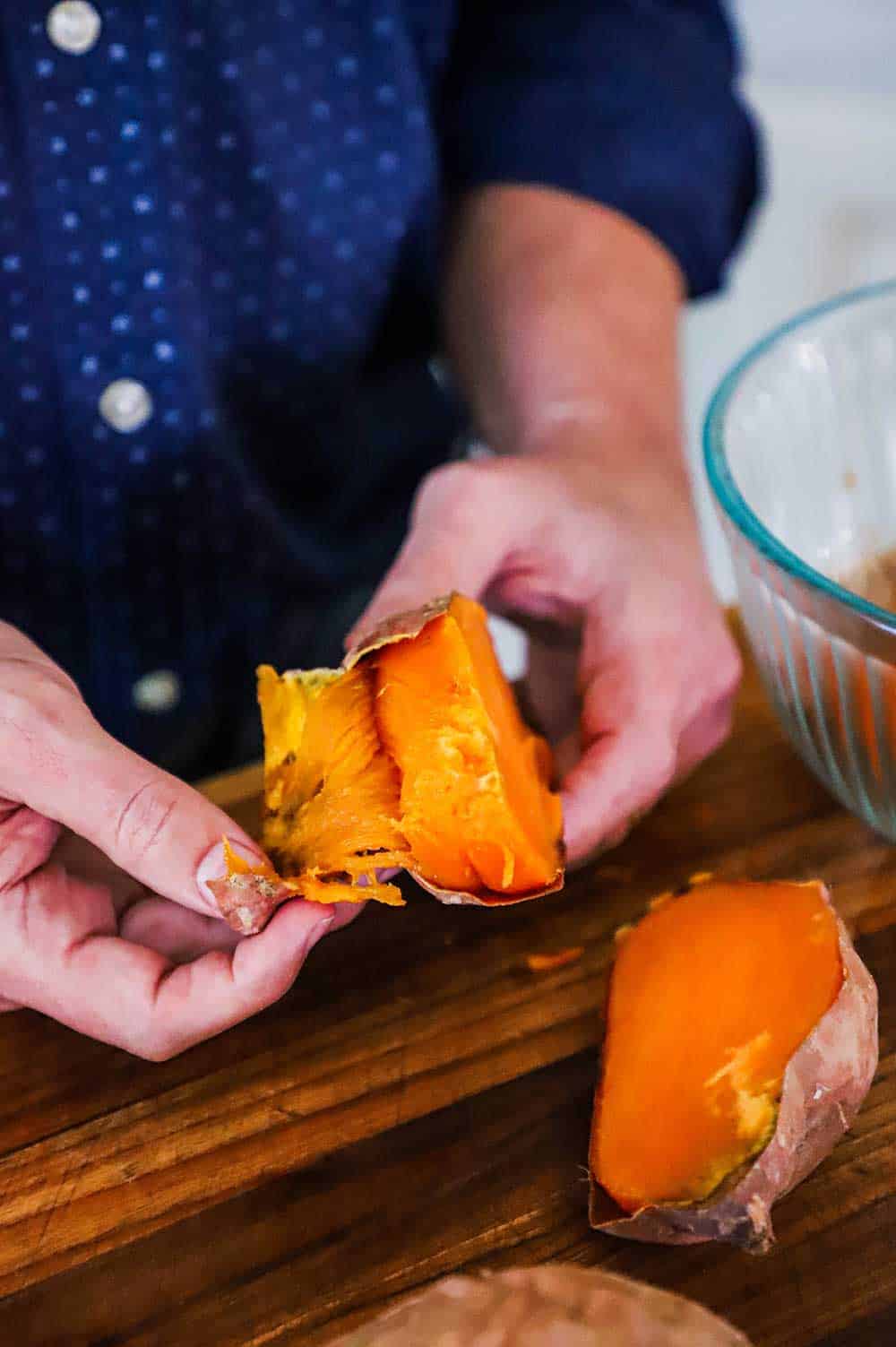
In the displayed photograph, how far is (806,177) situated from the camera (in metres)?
1.84

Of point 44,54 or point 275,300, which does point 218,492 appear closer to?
point 275,300

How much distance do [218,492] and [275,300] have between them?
0.14 m

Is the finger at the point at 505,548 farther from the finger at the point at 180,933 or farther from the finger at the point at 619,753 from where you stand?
the finger at the point at 180,933

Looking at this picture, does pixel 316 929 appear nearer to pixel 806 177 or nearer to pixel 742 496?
pixel 742 496

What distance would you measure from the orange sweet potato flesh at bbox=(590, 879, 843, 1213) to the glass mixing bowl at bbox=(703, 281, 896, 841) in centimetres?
10

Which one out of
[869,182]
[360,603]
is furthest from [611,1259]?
[869,182]

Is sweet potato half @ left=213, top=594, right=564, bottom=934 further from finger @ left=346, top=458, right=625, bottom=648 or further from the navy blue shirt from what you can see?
the navy blue shirt

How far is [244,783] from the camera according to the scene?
0.73 m

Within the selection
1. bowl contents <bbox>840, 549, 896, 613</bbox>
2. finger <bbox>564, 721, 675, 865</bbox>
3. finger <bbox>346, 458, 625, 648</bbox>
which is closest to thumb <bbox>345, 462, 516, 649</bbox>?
finger <bbox>346, 458, 625, 648</bbox>

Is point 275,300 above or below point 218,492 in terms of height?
above

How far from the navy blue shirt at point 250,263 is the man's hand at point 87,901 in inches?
10.0

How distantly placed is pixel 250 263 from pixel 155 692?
1.00ft

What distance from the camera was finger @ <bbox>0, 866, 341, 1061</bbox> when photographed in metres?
0.52

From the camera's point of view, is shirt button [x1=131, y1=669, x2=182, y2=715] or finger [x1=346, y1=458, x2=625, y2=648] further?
shirt button [x1=131, y1=669, x2=182, y2=715]
